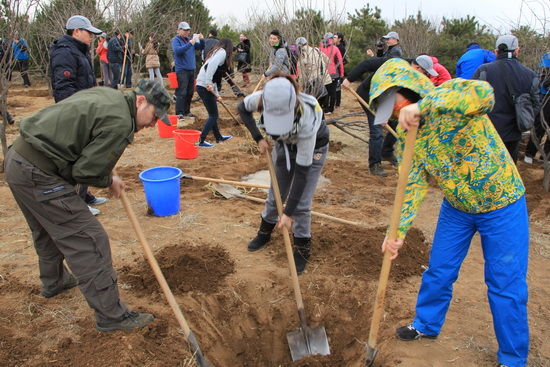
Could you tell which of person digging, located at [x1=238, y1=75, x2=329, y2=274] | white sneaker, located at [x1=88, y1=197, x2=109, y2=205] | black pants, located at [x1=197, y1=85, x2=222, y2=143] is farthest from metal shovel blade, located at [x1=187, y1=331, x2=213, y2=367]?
black pants, located at [x1=197, y1=85, x2=222, y2=143]

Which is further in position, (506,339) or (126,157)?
(126,157)

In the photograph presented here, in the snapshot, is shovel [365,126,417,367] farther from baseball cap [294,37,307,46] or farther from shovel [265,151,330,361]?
baseball cap [294,37,307,46]

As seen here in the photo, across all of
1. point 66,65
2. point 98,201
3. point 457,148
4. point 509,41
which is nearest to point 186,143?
point 98,201

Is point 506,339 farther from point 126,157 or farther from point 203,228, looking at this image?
point 126,157

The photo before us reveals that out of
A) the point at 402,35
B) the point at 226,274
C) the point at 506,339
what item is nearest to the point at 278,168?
the point at 226,274

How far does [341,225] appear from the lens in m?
4.56

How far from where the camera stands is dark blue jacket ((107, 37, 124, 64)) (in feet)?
37.9

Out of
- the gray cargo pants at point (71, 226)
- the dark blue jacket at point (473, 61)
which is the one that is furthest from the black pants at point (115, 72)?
the gray cargo pants at point (71, 226)

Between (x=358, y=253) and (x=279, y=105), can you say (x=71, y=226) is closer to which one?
(x=279, y=105)

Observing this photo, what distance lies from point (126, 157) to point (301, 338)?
482 cm

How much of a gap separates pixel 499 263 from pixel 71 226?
95.6 inches

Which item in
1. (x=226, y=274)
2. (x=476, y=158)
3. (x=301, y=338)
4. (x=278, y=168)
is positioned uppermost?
(x=476, y=158)

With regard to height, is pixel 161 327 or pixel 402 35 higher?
pixel 402 35

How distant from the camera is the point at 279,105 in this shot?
2576 millimetres
